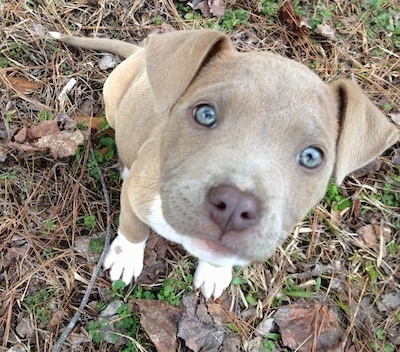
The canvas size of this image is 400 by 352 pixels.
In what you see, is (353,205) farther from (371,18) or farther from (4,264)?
(4,264)

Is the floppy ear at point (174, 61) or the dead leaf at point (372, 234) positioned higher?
the floppy ear at point (174, 61)

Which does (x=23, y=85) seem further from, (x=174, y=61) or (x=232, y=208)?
(x=232, y=208)

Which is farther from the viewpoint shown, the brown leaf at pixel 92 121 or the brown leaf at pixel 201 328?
the brown leaf at pixel 92 121

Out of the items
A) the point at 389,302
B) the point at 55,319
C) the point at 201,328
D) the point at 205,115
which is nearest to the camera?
the point at 205,115

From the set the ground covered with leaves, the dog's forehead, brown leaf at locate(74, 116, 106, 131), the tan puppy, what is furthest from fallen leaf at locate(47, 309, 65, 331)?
the dog's forehead

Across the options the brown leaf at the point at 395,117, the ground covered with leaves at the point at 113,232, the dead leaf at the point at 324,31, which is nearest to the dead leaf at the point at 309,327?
the ground covered with leaves at the point at 113,232

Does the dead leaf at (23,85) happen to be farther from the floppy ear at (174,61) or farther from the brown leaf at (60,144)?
the floppy ear at (174,61)

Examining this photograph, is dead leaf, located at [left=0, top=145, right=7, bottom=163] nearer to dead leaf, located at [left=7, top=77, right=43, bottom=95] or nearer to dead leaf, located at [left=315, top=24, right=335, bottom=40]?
dead leaf, located at [left=7, top=77, right=43, bottom=95]

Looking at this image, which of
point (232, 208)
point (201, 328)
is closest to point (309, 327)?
point (201, 328)
